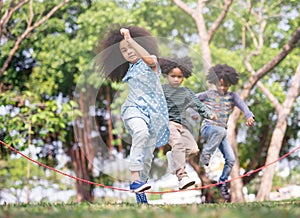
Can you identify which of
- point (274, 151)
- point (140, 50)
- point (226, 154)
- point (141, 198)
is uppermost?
point (140, 50)

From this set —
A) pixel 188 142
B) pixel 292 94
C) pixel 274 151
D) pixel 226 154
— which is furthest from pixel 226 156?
pixel 292 94

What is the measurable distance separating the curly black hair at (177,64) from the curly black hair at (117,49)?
12 centimetres

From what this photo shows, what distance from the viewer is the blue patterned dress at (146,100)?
5.03 metres

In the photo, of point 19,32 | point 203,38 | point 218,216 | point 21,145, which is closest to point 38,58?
point 19,32

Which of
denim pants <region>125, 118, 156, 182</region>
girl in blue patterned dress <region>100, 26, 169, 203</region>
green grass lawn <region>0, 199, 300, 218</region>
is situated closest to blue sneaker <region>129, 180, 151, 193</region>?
girl in blue patterned dress <region>100, 26, 169, 203</region>

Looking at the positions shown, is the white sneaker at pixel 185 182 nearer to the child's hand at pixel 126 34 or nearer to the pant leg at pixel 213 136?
the pant leg at pixel 213 136

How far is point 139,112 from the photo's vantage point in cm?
500

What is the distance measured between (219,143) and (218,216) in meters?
3.71

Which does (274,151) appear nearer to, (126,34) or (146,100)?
(146,100)

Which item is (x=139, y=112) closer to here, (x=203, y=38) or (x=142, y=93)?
(x=142, y=93)

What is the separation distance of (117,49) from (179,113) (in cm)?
84

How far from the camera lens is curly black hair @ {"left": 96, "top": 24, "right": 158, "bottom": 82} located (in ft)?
17.7

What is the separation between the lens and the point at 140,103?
198 inches

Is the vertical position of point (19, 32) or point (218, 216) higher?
point (19, 32)
